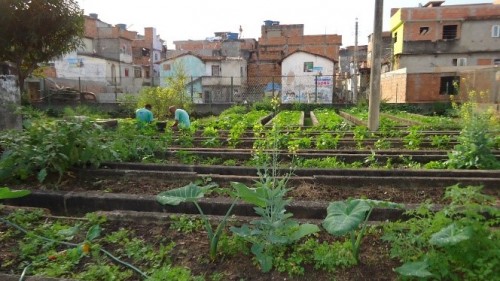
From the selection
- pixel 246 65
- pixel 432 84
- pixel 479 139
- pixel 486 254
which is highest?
pixel 246 65

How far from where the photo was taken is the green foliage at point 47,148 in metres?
4.67

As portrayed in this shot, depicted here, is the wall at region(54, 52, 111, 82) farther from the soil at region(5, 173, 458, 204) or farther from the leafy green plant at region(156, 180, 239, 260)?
the leafy green plant at region(156, 180, 239, 260)

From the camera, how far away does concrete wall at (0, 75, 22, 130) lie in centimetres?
595

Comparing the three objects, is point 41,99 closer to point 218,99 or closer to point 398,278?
point 218,99

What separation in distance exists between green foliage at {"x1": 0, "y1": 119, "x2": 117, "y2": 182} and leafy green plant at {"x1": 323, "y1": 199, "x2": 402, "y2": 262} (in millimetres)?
3729

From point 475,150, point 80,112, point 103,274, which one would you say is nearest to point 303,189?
point 103,274

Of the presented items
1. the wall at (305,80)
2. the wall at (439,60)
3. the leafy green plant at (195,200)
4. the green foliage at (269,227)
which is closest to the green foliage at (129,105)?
the wall at (305,80)

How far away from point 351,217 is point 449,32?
3658 centimetres

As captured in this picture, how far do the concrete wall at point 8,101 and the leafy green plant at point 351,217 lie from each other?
18.7 ft

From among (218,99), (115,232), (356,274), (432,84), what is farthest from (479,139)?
(218,99)

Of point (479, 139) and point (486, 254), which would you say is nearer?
point (486, 254)

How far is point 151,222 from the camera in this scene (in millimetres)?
3436

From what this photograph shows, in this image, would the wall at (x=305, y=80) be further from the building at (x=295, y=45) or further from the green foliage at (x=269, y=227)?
the green foliage at (x=269, y=227)

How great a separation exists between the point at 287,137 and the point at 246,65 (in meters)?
33.6
